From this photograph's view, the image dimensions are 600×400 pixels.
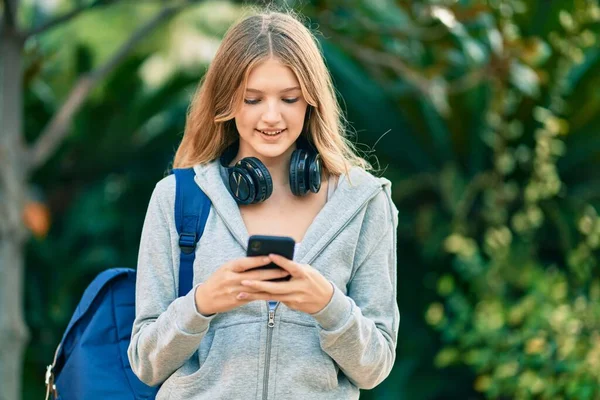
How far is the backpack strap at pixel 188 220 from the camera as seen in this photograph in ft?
6.32

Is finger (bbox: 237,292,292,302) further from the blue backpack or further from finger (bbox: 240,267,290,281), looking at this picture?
the blue backpack

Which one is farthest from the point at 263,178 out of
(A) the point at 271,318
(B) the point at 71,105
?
(B) the point at 71,105

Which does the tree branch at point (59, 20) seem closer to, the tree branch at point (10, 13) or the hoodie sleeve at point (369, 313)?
the tree branch at point (10, 13)

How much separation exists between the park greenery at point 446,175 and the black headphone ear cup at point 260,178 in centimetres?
231

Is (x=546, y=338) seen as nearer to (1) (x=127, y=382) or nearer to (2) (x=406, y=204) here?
(2) (x=406, y=204)

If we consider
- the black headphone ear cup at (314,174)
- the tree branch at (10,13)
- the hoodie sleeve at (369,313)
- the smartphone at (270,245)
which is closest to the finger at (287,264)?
the smartphone at (270,245)

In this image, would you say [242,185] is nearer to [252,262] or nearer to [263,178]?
[263,178]

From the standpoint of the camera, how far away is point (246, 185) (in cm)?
195

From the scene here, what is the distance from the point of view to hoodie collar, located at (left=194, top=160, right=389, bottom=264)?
1.92 meters

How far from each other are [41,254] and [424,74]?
261cm

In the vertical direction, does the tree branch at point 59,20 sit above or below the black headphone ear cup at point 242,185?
above

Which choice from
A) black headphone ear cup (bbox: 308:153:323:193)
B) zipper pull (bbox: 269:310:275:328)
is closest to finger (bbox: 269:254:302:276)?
zipper pull (bbox: 269:310:275:328)

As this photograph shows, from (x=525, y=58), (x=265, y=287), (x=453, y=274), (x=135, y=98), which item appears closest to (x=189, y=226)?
(x=265, y=287)

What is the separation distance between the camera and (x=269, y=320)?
74.2 inches
